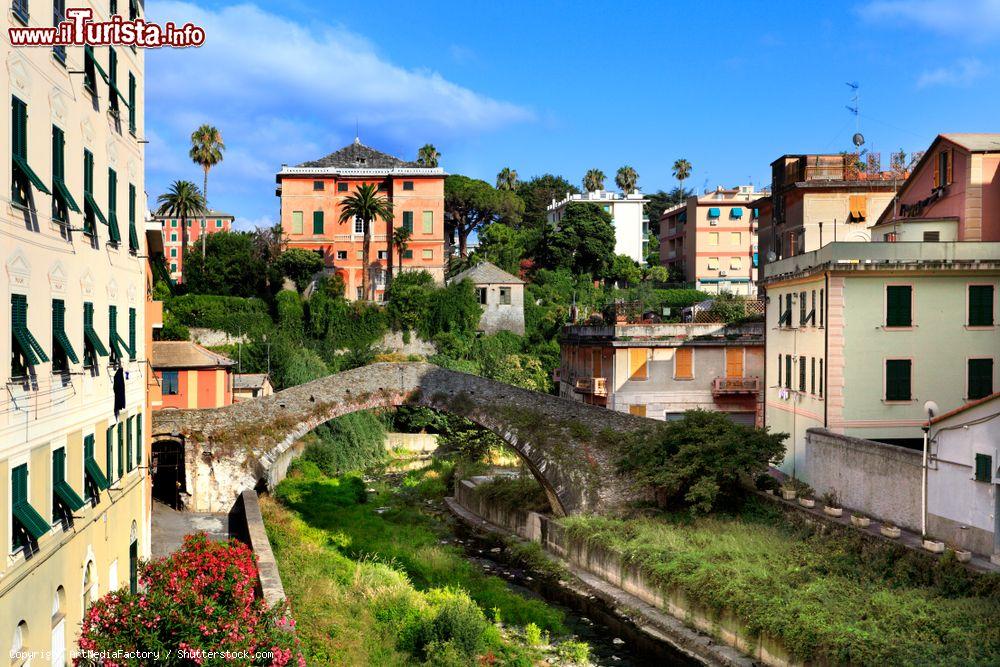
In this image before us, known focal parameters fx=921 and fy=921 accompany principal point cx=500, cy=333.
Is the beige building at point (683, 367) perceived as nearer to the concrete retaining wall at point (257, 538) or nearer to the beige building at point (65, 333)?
the concrete retaining wall at point (257, 538)

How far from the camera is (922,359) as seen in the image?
87.2 feet

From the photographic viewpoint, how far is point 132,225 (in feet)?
65.0

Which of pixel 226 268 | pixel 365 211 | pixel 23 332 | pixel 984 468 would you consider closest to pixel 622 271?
pixel 365 211

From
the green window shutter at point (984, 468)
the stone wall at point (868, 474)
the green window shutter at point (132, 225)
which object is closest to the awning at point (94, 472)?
the green window shutter at point (132, 225)

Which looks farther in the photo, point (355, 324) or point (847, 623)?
point (355, 324)

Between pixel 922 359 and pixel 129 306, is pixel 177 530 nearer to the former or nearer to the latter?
pixel 129 306

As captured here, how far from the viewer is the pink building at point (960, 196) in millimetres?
27641

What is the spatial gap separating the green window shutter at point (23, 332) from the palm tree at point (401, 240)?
1822 inches

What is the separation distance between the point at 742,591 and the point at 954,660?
18.1 feet

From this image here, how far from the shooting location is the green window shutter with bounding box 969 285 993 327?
26609 mm

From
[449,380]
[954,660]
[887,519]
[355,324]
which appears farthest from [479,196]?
[954,660]

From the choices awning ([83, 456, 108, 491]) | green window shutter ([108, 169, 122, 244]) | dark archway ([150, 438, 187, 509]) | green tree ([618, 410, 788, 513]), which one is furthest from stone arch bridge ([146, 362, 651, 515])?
awning ([83, 456, 108, 491])

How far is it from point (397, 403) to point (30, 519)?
20.1 metres

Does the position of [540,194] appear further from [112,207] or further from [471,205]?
[112,207]
